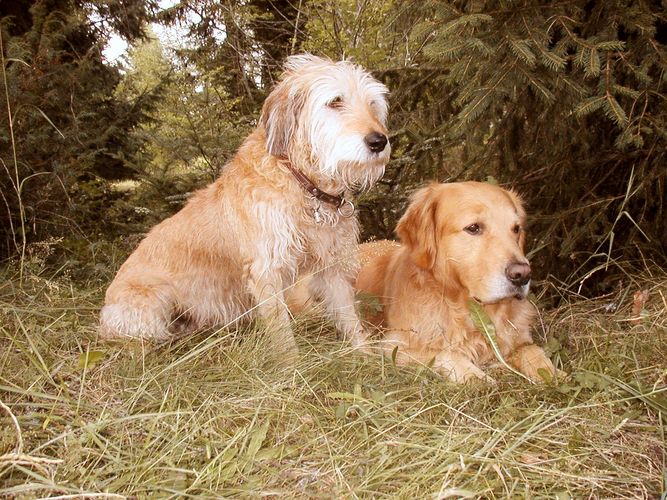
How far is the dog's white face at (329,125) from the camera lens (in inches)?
122

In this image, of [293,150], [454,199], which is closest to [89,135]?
[293,150]

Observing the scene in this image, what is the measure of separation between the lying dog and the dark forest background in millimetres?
573

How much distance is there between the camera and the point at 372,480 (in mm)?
1930

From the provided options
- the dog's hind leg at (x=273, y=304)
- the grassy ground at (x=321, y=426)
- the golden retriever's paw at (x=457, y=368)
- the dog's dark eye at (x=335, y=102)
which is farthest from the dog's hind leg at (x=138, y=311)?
the golden retriever's paw at (x=457, y=368)

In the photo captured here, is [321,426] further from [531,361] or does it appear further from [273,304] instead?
[531,361]

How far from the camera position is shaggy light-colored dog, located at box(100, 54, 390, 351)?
3.20 m

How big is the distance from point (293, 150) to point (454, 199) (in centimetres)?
91

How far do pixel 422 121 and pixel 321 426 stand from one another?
316 cm

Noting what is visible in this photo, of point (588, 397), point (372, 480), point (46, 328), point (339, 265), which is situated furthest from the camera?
point (339, 265)

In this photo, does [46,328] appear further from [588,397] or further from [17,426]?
[588,397]

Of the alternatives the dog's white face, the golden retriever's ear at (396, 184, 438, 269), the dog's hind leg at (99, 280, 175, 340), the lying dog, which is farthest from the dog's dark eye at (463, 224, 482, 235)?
the dog's hind leg at (99, 280, 175, 340)

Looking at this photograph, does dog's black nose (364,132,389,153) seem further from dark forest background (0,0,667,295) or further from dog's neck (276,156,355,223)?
dark forest background (0,0,667,295)

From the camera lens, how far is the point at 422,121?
15.8 ft

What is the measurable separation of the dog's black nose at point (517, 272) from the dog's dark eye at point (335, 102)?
1.29 metres
